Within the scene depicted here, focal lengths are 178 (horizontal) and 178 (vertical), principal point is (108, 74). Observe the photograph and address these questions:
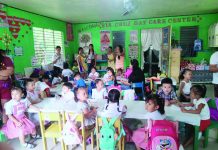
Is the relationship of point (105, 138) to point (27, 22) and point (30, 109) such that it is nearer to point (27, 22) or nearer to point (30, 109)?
point (30, 109)

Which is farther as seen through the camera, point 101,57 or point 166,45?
point 101,57

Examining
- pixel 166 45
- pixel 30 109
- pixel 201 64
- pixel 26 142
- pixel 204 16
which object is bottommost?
pixel 26 142

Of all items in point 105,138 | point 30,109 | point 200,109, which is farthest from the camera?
point 30,109

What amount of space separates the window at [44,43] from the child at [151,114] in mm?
4317

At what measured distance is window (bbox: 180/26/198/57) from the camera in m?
6.73

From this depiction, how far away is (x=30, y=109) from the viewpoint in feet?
8.79

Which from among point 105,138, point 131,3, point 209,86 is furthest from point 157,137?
point 209,86

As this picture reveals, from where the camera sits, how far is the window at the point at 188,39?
6730mm

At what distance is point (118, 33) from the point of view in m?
7.44

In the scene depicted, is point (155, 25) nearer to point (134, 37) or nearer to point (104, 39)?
point (134, 37)

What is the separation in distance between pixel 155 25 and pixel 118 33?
1.51 meters

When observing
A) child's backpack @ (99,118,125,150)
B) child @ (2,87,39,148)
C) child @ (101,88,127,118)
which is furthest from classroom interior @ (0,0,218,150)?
child's backpack @ (99,118,125,150)

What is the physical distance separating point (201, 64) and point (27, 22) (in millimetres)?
6026

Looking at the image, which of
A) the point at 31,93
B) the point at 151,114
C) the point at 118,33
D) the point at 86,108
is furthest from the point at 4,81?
the point at 118,33
